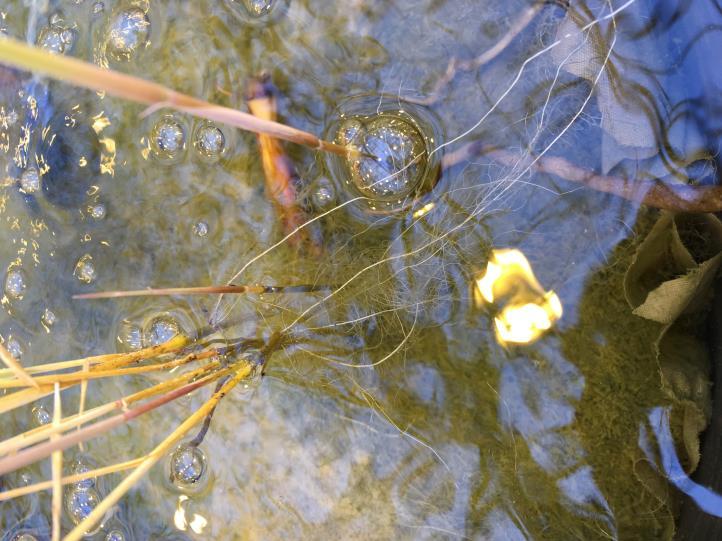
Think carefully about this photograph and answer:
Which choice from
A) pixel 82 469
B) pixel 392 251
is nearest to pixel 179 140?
pixel 392 251

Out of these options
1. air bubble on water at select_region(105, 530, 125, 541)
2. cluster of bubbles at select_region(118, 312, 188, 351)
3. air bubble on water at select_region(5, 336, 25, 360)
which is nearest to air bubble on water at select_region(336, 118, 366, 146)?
cluster of bubbles at select_region(118, 312, 188, 351)

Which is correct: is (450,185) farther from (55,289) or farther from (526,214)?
(55,289)

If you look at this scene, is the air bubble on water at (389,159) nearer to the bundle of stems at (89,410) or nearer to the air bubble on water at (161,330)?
the bundle of stems at (89,410)

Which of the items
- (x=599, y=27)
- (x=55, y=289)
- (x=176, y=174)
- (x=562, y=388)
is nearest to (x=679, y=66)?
(x=599, y=27)

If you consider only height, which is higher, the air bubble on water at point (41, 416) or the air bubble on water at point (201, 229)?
the air bubble on water at point (201, 229)

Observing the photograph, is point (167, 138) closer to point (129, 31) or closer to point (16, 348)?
point (129, 31)

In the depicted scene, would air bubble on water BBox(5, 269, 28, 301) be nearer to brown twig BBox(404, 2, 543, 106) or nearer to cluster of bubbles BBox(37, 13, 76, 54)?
cluster of bubbles BBox(37, 13, 76, 54)

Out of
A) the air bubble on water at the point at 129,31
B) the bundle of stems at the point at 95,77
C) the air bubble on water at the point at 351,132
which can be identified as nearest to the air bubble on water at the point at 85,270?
the air bubble on water at the point at 129,31
